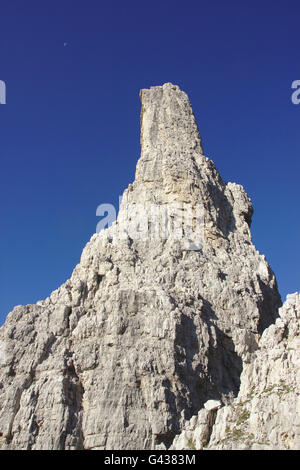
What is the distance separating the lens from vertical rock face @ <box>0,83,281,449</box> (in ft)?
198

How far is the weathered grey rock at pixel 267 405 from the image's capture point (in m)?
49.1

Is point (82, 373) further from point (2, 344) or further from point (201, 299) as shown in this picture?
point (201, 299)

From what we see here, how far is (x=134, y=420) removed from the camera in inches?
2357

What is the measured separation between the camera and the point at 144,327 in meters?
68.1

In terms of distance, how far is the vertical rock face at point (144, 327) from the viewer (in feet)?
198

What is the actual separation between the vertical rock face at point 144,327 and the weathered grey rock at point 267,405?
6118 millimetres

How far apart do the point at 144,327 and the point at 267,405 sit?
21359 mm

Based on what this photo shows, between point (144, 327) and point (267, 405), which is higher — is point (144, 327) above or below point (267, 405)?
above

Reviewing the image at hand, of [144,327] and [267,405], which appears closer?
[267,405]

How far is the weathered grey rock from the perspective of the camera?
4912 centimetres

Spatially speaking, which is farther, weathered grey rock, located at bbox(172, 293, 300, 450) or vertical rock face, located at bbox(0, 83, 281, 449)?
vertical rock face, located at bbox(0, 83, 281, 449)

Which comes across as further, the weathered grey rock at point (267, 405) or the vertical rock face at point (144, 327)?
the vertical rock face at point (144, 327)

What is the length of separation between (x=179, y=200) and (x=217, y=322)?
26.0 meters

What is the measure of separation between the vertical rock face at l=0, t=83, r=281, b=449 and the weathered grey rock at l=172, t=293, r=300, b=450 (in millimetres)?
6118
